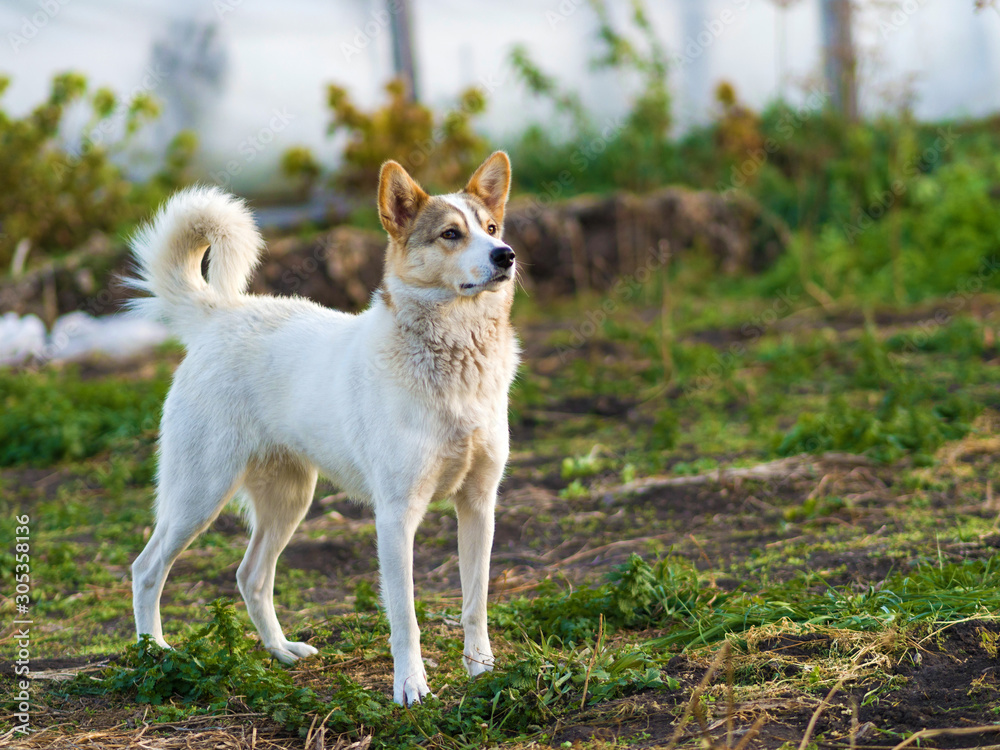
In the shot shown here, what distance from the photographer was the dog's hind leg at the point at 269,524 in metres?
3.57

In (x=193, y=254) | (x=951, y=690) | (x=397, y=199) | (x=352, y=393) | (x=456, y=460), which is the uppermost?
(x=397, y=199)

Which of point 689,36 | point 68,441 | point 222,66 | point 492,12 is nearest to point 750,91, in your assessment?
point 689,36

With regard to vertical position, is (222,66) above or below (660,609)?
above

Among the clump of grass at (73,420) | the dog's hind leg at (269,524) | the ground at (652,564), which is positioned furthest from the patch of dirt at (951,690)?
the clump of grass at (73,420)

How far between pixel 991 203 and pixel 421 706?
8.98 m

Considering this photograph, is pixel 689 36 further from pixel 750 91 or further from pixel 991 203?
pixel 991 203

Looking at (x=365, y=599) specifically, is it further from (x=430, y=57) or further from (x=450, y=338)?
(x=430, y=57)

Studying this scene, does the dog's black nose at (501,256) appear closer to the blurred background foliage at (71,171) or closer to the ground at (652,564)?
the ground at (652,564)

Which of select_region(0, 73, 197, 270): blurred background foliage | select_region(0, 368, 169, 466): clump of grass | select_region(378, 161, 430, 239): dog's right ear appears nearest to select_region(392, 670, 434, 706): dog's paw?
select_region(378, 161, 430, 239): dog's right ear

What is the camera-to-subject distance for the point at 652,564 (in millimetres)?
3957

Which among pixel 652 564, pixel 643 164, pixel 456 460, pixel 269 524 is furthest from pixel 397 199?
pixel 643 164

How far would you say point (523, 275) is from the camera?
33.7 ft

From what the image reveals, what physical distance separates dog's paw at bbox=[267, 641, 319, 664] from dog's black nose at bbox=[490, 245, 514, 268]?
1.60 m

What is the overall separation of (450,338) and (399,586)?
0.84 metres
